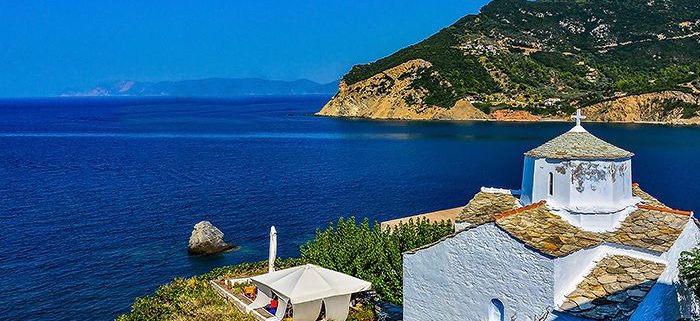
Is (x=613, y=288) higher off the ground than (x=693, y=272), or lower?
lower

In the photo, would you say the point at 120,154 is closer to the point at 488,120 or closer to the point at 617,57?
the point at 488,120

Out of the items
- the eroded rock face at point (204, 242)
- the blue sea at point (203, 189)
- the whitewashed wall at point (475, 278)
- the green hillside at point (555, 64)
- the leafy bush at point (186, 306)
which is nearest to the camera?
the whitewashed wall at point (475, 278)

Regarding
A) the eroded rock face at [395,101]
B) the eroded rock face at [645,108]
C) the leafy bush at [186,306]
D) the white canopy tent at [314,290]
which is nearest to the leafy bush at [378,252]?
the white canopy tent at [314,290]

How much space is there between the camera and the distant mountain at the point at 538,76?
454 ft

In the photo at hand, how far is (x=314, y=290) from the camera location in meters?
20.2

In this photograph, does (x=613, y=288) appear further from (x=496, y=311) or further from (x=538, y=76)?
(x=538, y=76)

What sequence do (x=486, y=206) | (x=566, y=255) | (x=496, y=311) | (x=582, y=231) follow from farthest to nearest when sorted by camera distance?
(x=486, y=206), (x=582, y=231), (x=496, y=311), (x=566, y=255)

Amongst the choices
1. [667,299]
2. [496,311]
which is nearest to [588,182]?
[667,299]

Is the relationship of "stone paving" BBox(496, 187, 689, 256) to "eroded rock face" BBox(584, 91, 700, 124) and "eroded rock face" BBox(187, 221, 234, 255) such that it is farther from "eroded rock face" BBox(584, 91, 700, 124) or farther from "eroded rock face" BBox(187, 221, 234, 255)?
"eroded rock face" BBox(584, 91, 700, 124)

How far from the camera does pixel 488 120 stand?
5664 inches

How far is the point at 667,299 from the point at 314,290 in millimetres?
10413

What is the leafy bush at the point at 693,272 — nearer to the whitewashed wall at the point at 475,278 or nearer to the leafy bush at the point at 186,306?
the whitewashed wall at the point at 475,278

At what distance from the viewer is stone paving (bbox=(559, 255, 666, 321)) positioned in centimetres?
1377

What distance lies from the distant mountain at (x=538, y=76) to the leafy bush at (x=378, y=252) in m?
122
